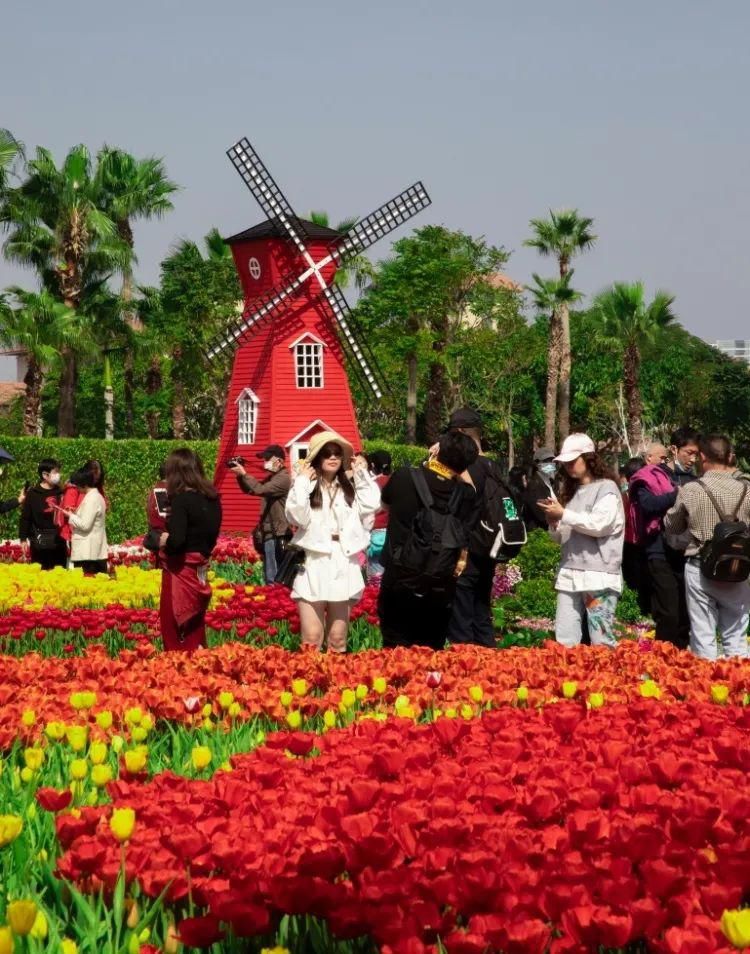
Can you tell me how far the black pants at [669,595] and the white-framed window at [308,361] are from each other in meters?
24.6

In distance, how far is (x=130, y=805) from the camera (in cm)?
410

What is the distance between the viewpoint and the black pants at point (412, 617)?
8727mm

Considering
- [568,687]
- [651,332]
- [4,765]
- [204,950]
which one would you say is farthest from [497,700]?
[651,332]

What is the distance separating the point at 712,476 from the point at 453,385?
5253cm

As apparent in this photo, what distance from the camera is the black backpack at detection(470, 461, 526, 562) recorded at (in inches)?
381

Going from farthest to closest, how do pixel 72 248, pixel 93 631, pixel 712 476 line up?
pixel 72 248
pixel 93 631
pixel 712 476

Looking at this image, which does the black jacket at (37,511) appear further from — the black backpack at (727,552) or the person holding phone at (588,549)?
the black backpack at (727,552)

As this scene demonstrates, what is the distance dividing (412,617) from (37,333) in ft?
Result: 101

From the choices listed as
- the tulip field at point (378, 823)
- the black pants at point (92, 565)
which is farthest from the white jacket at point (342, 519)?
the black pants at point (92, 565)

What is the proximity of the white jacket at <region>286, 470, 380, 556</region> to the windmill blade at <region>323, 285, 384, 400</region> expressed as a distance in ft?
85.7

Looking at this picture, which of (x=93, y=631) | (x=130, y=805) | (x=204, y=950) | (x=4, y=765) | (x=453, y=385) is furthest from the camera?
(x=453, y=385)

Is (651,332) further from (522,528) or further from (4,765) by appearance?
(4,765)

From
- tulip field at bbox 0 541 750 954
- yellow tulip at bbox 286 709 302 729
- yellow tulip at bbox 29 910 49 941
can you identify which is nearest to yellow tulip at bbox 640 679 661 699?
tulip field at bbox 0 541 750 954

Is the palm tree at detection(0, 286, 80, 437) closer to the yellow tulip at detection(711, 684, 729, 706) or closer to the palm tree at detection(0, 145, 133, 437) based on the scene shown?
the palm tree at detection(0, 145, 133, 437)
